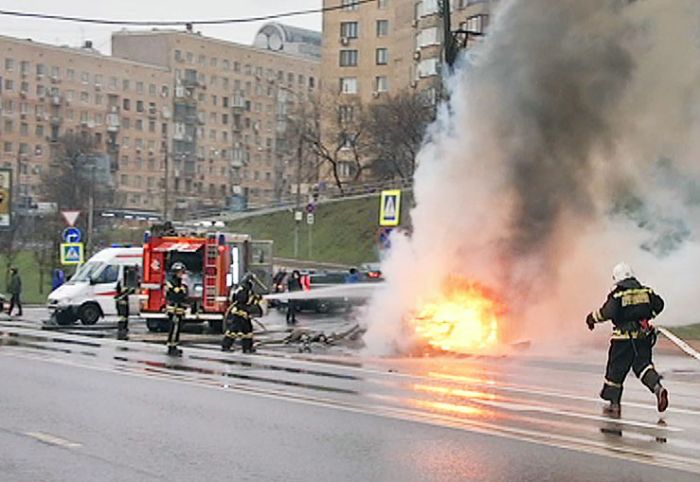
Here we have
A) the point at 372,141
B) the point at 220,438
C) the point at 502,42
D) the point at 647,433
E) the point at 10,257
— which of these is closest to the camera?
the point at 220,438

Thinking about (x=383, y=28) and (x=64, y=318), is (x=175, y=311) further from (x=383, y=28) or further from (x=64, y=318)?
(x=383, y=28)

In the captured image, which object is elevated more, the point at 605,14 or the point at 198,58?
the point at 198,58

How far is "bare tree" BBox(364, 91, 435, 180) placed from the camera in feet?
207

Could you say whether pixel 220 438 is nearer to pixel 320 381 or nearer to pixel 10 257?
pixel 320 381

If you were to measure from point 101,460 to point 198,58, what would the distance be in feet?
363

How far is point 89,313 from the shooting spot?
102 feet

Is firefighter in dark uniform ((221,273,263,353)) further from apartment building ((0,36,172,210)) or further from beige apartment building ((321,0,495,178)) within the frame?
apartment building ((0,36,172,210))

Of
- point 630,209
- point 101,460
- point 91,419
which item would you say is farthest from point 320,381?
point 630,209

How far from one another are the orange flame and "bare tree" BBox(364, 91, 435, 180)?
3715 centimetres

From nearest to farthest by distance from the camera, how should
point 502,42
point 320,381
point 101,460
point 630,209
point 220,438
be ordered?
point 101,460, point 220,438, point 320,381, point 502,42, point 630,209

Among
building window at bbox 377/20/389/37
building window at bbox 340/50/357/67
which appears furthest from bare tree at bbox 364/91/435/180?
building window at bbox 340/50/357/67

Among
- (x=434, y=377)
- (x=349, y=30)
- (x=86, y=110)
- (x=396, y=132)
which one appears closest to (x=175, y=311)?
(x=434, y=377)

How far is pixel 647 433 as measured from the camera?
10969 mm

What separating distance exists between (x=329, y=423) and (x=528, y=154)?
42.1ft
